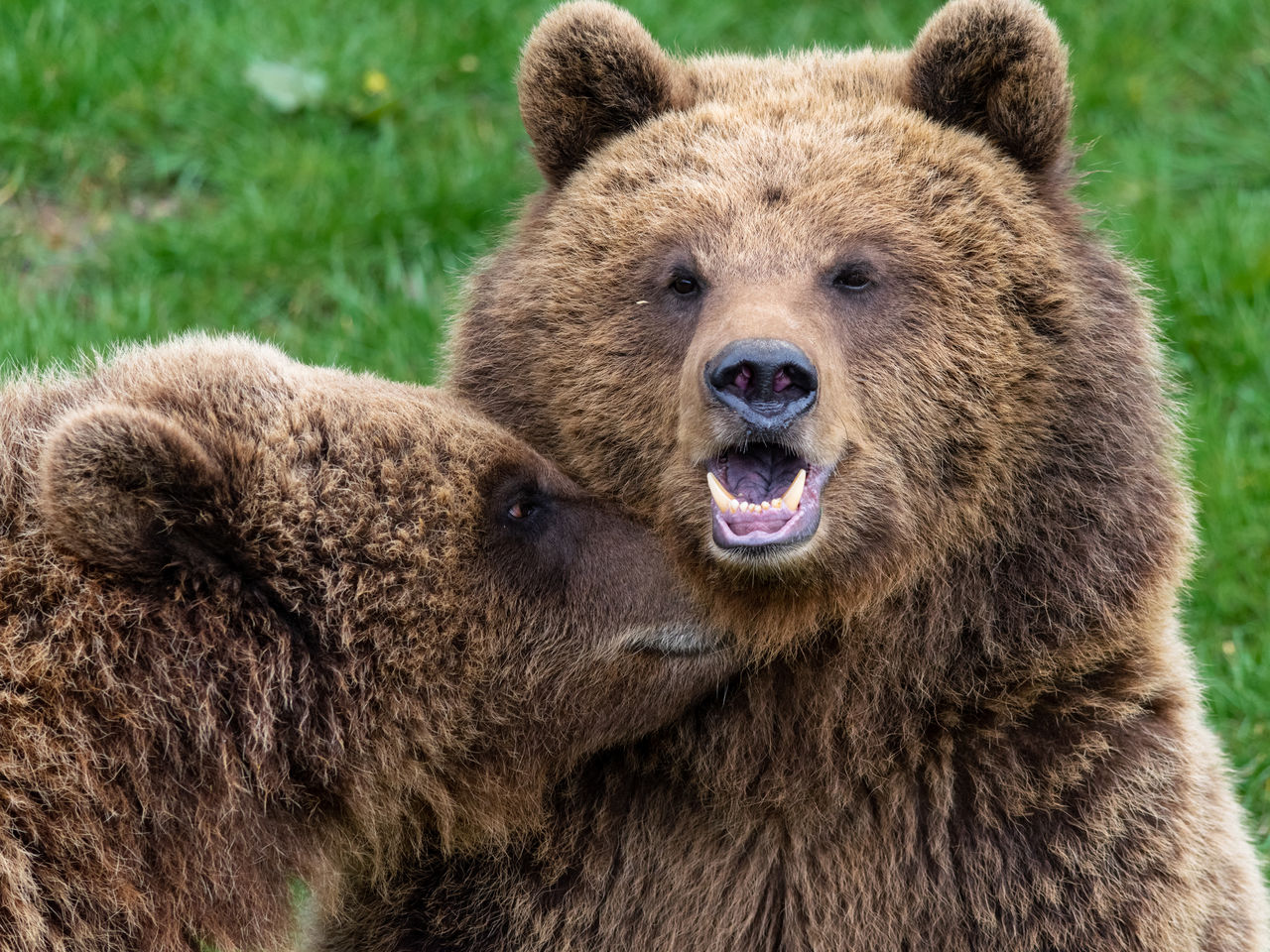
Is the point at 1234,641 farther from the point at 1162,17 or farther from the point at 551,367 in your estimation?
the point at 1162,17

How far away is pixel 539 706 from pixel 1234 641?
3781mm

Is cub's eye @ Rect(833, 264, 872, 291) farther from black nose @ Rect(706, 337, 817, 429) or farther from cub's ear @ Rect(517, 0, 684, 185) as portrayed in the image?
cub's ear @ Rect(517, 0, 684, 185)

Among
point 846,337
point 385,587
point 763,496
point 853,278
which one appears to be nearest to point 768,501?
point 763,496

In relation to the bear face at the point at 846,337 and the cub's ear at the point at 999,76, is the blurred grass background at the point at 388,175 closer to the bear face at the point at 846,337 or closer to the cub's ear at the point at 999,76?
the bear face at the point at 846,337

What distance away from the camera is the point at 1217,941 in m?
5.47

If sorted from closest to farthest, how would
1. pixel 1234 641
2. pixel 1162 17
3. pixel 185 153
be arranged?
1. pixel 1234 641
2. pixel 185 153
3. pixel 1162 17

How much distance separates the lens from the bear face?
4.87 m

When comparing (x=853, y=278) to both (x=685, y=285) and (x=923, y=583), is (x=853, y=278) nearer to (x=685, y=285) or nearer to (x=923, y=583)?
(x=685, y=285)

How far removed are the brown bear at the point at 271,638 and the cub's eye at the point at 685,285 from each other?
68 cm

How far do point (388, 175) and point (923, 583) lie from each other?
5.17 metres

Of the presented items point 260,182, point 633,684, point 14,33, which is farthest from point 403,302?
point 633,684

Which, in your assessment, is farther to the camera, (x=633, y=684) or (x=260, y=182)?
(x=260, y=182)

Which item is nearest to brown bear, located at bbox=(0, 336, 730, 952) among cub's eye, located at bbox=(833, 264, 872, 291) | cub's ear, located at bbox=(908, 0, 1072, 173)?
cub's eye, located at bbox=(833, 264, 872, 291)

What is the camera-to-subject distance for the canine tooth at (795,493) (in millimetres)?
4746
